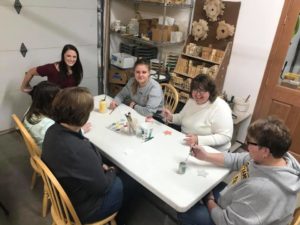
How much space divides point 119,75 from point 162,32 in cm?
94

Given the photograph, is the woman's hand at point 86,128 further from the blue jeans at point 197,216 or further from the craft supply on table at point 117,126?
the blue jeans at point 197,216

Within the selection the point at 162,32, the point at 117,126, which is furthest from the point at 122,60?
the point at 117,126

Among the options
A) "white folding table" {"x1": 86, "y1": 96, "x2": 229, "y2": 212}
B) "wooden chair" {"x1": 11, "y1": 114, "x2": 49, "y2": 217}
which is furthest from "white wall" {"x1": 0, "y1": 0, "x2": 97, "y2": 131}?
"white folding table" {"x1": 86, "y1": 96, "x2": 229, "y2": 212}

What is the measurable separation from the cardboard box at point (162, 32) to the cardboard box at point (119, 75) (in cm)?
65

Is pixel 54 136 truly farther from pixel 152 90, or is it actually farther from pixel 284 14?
pixel 284 14

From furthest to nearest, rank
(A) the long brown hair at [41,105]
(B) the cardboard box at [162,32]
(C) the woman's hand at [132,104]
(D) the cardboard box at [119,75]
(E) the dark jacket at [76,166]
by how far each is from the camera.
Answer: (D) the cardboard box at [119,75] → (B) the cardboard box at [162,32] → (C) the woman's hand at [132,104] → (A) the long brown hair at [41,105] → (E) the dark jacket at [76,166]

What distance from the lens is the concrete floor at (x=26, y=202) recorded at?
194 centimetres

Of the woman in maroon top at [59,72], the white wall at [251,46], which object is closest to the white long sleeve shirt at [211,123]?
the white wall at [251,46]

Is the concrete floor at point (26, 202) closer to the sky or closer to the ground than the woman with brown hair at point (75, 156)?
closer to the ground

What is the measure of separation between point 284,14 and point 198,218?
2.35m

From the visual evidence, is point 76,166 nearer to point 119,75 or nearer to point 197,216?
point 197,216

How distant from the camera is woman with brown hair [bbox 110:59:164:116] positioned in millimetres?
2301

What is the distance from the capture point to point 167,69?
11.9 feet

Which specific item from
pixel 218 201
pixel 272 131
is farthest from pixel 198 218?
pixel 272 131
